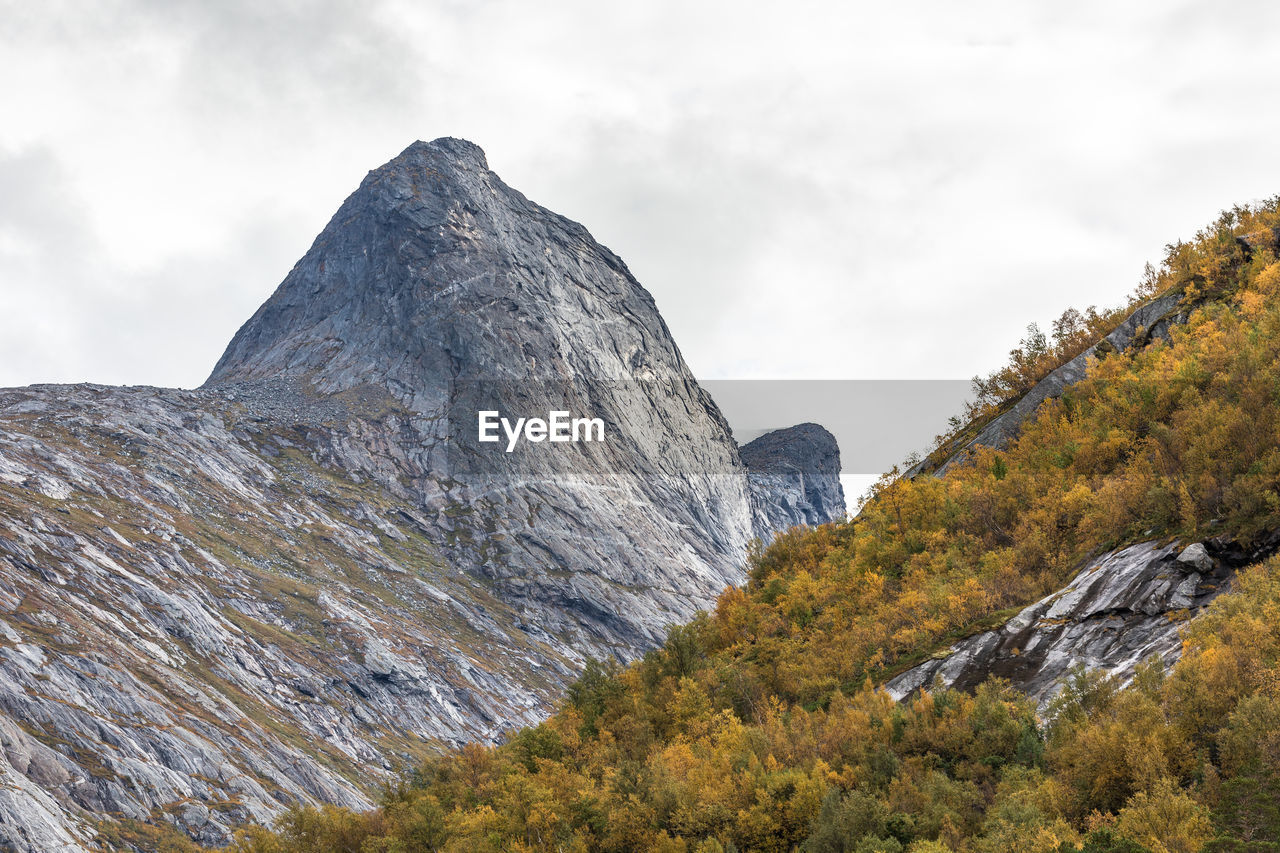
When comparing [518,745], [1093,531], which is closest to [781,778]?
[1093,531]

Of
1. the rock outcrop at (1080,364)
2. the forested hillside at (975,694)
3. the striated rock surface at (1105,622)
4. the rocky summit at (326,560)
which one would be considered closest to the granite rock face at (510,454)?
the rocky summit at (326,560)

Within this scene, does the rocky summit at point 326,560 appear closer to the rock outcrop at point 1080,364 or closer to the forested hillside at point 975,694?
the forested hillside at point 975,694

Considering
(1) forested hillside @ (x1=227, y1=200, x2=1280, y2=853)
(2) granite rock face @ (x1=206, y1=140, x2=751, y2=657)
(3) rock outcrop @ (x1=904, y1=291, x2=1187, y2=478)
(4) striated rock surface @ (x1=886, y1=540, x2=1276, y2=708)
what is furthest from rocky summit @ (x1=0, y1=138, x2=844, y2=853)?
(3) rock outcrop @ (x1=904, y1=291, x2=1187, y2=478)

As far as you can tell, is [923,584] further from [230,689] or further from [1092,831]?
[230,689]

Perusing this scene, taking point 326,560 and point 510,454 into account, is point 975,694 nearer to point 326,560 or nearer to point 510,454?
point 326,560

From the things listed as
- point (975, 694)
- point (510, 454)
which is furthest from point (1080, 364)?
point (510, 454)
